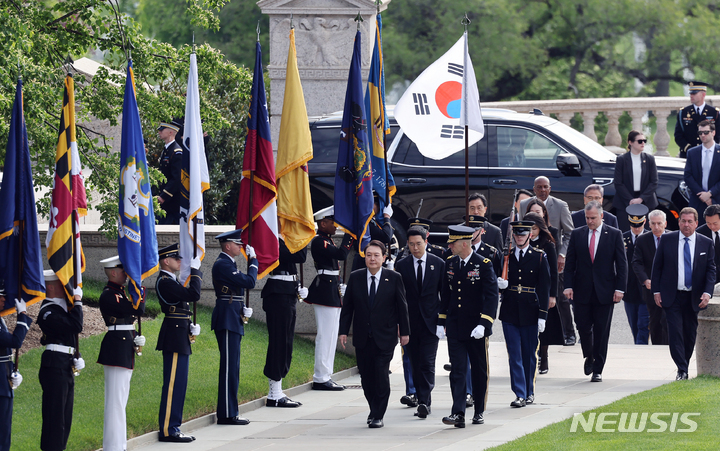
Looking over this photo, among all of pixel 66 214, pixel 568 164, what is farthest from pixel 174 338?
pixel 568 164

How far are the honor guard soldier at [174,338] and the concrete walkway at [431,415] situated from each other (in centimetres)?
20

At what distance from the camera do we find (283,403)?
12.4m

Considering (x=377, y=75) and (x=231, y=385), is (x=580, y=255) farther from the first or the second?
(x=231, y=385)

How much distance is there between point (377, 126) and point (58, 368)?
5.37 metres

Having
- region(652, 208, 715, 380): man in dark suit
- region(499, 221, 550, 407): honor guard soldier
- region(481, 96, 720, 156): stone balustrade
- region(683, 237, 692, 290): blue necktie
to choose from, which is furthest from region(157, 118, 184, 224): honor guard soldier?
region(481, 96, 720, 156): stone balustrade

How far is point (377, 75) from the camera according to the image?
13953 millimetres

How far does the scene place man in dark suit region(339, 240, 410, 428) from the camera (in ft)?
37.0

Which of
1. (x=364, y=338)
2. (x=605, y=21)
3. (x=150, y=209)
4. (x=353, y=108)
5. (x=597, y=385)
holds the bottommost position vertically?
(x=597, y=385)

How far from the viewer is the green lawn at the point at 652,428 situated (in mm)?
9141

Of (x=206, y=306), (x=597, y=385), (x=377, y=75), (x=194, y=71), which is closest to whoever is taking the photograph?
(x=194, y=71)

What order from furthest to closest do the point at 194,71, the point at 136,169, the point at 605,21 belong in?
the point at 605,21, the point at 194,71, the point at 136,169

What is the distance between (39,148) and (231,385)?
339 centimetres

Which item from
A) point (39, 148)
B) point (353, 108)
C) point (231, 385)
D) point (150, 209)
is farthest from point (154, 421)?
point (353, 108)

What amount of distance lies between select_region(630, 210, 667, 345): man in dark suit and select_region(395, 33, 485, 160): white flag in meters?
2.68
